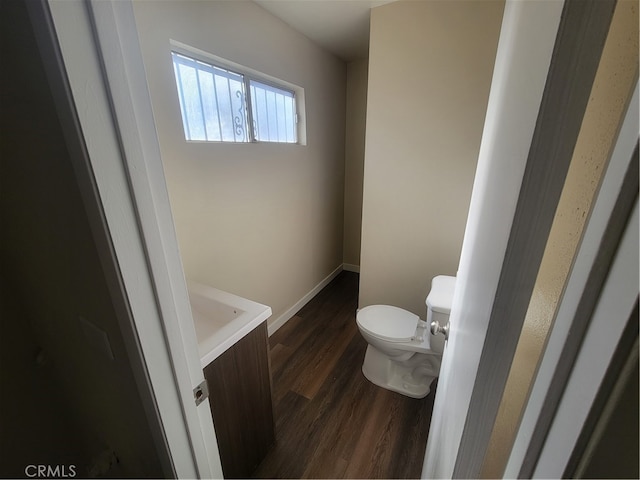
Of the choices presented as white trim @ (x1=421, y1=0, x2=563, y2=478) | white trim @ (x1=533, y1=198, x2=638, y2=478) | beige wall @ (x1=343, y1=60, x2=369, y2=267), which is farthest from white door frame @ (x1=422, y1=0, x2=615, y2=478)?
beige wall @ (x1=343, y1=60, x2=369, y2=267)

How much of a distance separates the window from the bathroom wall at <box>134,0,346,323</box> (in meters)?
0.09

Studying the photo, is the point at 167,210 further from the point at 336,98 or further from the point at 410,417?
the point at 336,98

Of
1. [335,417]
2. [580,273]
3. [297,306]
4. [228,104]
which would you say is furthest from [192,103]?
[335,417]

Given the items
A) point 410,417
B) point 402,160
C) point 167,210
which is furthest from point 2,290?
point 402,160

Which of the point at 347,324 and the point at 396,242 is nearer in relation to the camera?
the point at 396,242

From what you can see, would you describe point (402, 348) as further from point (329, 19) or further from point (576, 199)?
point (329, 19)

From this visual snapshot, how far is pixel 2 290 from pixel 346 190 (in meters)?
2.77

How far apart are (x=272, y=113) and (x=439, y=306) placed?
178 cm

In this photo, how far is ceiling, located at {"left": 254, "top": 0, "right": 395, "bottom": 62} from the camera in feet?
5.34

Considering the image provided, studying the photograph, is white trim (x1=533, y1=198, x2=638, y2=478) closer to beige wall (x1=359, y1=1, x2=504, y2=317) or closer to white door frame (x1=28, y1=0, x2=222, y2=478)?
white door frame (x1=28, y1=0, x2=222, y2=478)

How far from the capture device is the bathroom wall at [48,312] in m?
0.48

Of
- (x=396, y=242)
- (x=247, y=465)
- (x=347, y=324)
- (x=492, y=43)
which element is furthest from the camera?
(x=347, y=324)

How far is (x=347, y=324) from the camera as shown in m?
2.34

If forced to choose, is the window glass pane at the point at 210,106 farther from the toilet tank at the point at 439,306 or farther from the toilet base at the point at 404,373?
the toilet base at the point at 404,373
